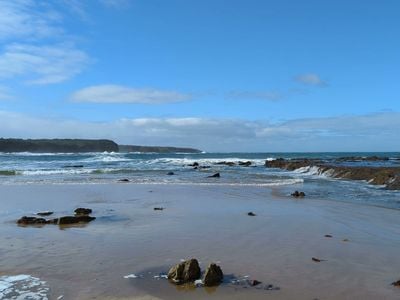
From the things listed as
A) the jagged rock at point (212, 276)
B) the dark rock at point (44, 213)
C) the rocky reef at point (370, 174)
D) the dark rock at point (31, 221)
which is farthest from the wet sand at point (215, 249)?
the rocky reef at point (370, 174)

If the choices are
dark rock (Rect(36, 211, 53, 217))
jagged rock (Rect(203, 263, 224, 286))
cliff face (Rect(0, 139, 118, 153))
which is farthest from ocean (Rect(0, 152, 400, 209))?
cliff face (Rect(0, 139, 118, 153))

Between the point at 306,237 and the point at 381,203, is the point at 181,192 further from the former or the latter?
the point at 306,237

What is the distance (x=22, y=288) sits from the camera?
6.03m

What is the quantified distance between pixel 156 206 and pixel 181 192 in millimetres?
4951

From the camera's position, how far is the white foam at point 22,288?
18.8 ft

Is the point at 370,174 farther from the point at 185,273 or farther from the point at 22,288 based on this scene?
the point at 22,288

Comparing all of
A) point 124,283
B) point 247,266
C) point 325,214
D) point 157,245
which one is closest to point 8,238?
point 157,245

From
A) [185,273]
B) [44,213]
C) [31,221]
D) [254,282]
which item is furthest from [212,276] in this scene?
[44,213]

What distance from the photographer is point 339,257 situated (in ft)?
25.5

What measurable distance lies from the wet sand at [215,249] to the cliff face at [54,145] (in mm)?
126034

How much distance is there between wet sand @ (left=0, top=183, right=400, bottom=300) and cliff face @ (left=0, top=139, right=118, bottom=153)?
126034 millimetres

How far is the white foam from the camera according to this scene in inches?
225

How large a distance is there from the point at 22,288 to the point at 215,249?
3.44 m

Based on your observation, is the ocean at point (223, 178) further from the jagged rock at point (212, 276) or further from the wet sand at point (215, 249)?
the jagged rock at point (212, 276)
